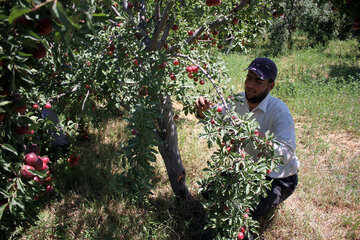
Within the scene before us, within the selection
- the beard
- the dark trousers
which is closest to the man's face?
the beard

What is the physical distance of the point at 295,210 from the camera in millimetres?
2648

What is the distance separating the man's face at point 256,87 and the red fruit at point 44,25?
169 centimetres

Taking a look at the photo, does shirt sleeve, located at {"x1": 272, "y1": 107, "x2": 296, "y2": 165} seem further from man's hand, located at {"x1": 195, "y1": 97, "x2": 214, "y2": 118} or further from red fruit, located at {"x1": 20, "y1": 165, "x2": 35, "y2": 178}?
red fruit, located at {"x1": 20, "y1": 165, "x2": 35, "y2": 178}

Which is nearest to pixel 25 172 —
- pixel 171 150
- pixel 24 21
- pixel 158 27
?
pixel 24 21

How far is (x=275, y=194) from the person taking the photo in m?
2.19

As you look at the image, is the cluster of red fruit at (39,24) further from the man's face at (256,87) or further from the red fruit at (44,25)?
the man's face at (256,87)

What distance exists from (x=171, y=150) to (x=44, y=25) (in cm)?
188

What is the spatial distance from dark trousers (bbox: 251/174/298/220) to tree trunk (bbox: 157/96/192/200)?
31.1 inches

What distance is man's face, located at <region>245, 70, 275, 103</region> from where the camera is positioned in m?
2.18

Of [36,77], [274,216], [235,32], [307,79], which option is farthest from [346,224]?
[307,79]

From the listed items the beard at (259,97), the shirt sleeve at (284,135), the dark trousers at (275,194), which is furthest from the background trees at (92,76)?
the dark trousers at (275,194)

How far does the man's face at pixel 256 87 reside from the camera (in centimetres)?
218

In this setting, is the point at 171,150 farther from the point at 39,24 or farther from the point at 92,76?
the point at 39,24

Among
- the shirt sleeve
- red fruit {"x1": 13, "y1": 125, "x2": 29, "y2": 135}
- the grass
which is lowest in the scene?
the grass
